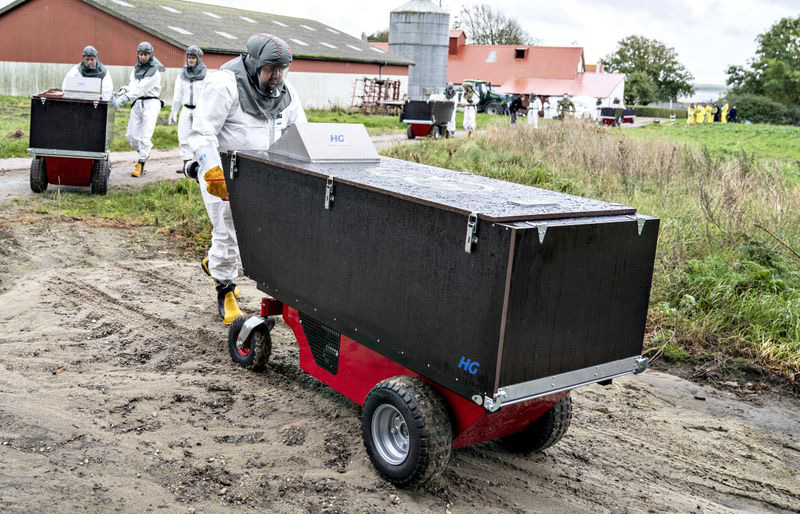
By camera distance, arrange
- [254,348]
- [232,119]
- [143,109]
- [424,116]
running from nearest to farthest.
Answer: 1. [254,348]
2. [232,119]
3. [143,109]
4. [424,116]

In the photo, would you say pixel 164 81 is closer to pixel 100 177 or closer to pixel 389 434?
pixel 100 177

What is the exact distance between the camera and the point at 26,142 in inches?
610

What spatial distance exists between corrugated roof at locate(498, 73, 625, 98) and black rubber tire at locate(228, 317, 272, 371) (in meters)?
50.9

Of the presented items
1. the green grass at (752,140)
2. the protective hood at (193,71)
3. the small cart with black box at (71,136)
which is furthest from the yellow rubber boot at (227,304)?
the green grass at (752,140)

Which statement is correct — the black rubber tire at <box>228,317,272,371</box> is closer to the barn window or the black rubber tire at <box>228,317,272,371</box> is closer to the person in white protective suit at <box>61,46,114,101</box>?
the person in white protective suit at <box>61,46,114,101</box>

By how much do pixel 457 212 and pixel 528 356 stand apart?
68cm

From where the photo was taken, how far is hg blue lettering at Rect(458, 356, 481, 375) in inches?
141

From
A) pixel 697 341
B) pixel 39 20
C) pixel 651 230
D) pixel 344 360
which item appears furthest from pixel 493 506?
pixel 39 20

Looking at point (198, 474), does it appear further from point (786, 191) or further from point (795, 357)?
point (786, 191)

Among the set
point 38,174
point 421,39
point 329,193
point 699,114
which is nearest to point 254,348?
point 329,193

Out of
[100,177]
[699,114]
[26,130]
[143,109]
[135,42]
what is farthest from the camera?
[699,114]

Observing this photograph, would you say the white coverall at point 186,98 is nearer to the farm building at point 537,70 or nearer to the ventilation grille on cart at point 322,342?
the ventilation grille on cart at point 322,342

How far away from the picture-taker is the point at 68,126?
10734mm

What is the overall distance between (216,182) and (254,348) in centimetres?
112
